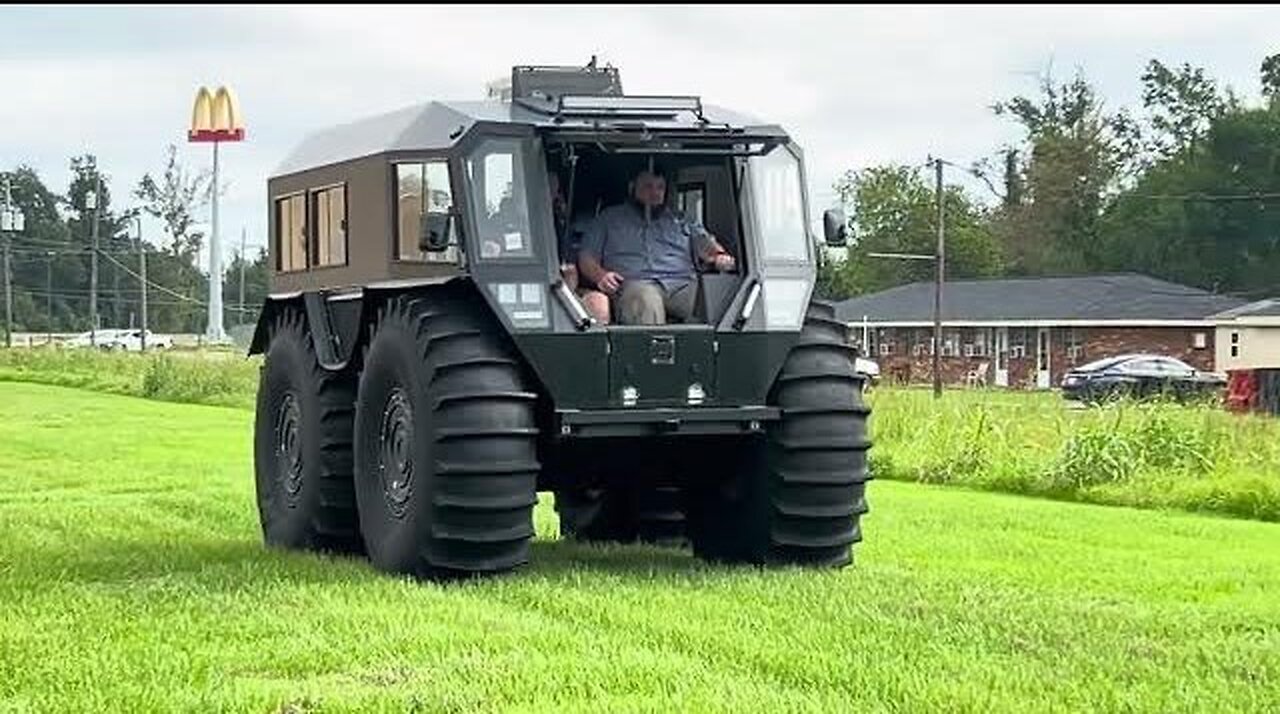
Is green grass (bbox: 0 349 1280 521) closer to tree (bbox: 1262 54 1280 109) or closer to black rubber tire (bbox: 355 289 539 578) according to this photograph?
black rubber tire (bbox: 355 289 539 578)

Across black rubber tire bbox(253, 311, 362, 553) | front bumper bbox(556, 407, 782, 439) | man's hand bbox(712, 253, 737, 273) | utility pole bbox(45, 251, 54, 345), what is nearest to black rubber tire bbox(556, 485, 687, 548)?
black rubber tire bbox(253, 311, 362, 553)

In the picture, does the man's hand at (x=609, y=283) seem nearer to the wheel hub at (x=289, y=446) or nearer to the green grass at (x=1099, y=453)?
the wheel hub at (x=289, y=446)

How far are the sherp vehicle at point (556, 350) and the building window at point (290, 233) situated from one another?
Answer: 31.8 inches

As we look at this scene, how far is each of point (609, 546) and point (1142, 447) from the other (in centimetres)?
1074

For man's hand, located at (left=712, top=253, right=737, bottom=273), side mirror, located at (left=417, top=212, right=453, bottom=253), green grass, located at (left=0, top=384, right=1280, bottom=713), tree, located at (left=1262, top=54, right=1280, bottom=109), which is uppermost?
tree, located at (left=1262, top=54, right=1280, bottom=109)

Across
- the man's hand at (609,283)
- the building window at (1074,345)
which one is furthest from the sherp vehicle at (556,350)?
the building window at (1074,345)

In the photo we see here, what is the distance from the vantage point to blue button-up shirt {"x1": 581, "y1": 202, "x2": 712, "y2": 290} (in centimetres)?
1272

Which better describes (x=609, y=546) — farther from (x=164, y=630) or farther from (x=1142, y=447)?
(x=1142, y=447)

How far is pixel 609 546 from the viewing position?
1446 cm

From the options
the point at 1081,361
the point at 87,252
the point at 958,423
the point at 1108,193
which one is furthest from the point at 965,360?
the point at 87,252

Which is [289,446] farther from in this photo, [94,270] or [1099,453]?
[94,270]

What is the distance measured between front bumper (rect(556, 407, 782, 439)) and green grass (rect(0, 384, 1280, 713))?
798mm

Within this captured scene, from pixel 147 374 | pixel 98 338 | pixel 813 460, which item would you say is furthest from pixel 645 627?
pixel 98 338

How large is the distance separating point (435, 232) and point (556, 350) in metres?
0.95
